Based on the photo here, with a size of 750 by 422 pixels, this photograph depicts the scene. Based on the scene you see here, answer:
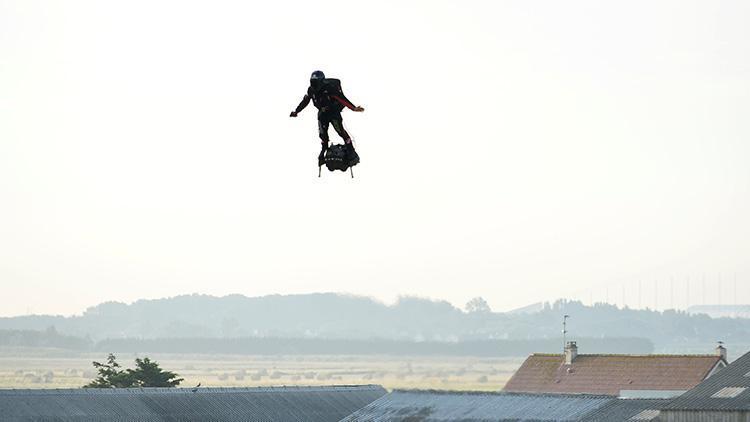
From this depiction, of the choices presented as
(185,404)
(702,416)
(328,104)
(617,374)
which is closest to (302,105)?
(328,104)

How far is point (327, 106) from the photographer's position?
5172 centimetres

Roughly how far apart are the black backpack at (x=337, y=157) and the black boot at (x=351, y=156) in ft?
0.23

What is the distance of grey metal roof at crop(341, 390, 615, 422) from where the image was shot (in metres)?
105

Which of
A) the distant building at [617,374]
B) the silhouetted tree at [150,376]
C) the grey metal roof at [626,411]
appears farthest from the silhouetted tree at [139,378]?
the grey metal roof at [626,411]

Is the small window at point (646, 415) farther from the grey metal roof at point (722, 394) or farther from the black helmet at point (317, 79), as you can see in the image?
the black helmet at point (317, 79)

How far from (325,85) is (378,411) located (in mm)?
63784

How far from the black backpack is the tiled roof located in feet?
255

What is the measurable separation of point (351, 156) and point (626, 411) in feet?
174

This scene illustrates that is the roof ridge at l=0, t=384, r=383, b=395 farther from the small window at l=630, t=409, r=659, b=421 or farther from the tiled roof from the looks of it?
the small window at l=630, t=409, r=659, b=421

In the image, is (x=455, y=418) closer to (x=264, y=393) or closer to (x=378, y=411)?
(x=378, y=411)

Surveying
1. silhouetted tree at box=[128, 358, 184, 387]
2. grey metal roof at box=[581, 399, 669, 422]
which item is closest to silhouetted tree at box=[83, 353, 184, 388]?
silhouetted tree at box=[128, 358, 184, 387]

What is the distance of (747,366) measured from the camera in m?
107

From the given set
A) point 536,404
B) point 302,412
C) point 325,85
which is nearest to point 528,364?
point 302,412

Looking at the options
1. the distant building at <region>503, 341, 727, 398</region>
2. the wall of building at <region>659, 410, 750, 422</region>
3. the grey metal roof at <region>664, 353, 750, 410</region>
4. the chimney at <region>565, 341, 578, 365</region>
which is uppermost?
the chimney at <region>565, 341, 578, 365</region>
